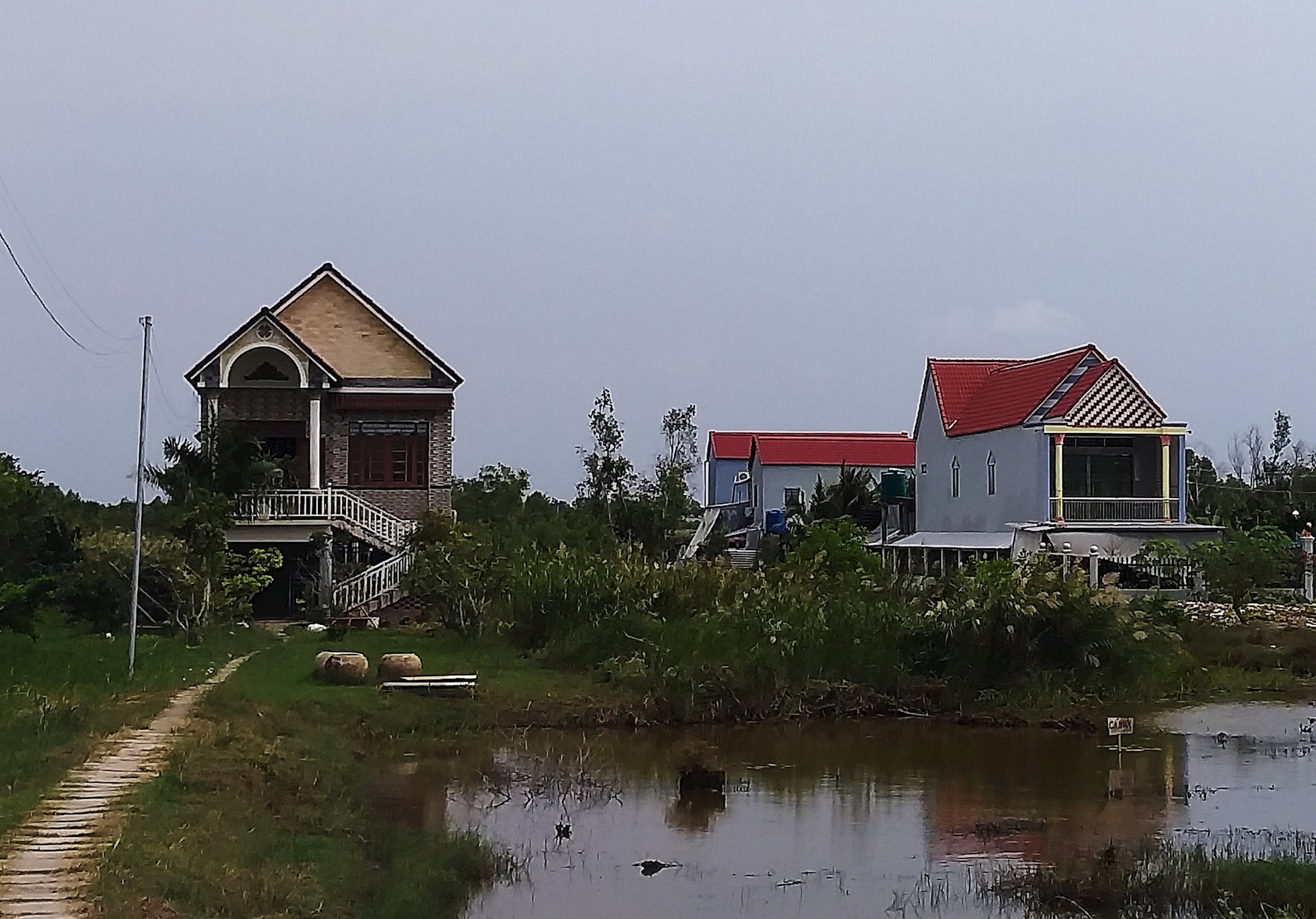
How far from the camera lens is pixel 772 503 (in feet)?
159

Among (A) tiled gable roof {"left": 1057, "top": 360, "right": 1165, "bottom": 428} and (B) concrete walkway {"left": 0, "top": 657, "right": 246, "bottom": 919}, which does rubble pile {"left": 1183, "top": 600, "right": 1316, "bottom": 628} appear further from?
(B) concrete walkway {"left": 0, "top": 657, "right": 246, "bottom": 919}

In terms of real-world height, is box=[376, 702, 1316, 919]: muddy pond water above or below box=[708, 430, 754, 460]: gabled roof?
below

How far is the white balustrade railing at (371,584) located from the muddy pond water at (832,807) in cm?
992

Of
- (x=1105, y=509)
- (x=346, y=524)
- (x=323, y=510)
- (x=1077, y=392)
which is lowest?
(x=346, y=524)

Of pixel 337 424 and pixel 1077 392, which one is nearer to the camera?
pixel 337 424

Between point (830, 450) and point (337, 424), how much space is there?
22.8 m

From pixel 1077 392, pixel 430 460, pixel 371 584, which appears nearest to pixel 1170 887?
pixel 371 584

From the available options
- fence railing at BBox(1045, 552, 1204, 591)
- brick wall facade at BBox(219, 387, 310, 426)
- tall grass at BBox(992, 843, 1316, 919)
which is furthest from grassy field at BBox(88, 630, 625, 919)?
fence railing at BBox(1045, 552, 1204, 591)

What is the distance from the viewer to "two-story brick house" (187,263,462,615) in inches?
1080

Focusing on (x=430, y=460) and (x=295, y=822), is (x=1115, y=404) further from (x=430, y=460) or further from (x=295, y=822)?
(x=295, y=822)

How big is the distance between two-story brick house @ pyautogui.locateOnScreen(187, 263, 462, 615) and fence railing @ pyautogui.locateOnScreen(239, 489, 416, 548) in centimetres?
2

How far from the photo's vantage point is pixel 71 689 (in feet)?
51.0

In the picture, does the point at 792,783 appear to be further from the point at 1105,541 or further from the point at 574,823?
the point at 1105,541

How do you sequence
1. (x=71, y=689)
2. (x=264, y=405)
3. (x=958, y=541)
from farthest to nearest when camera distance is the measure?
(x=958, y=541), (x=264, y=405), (x=71, y=689)
